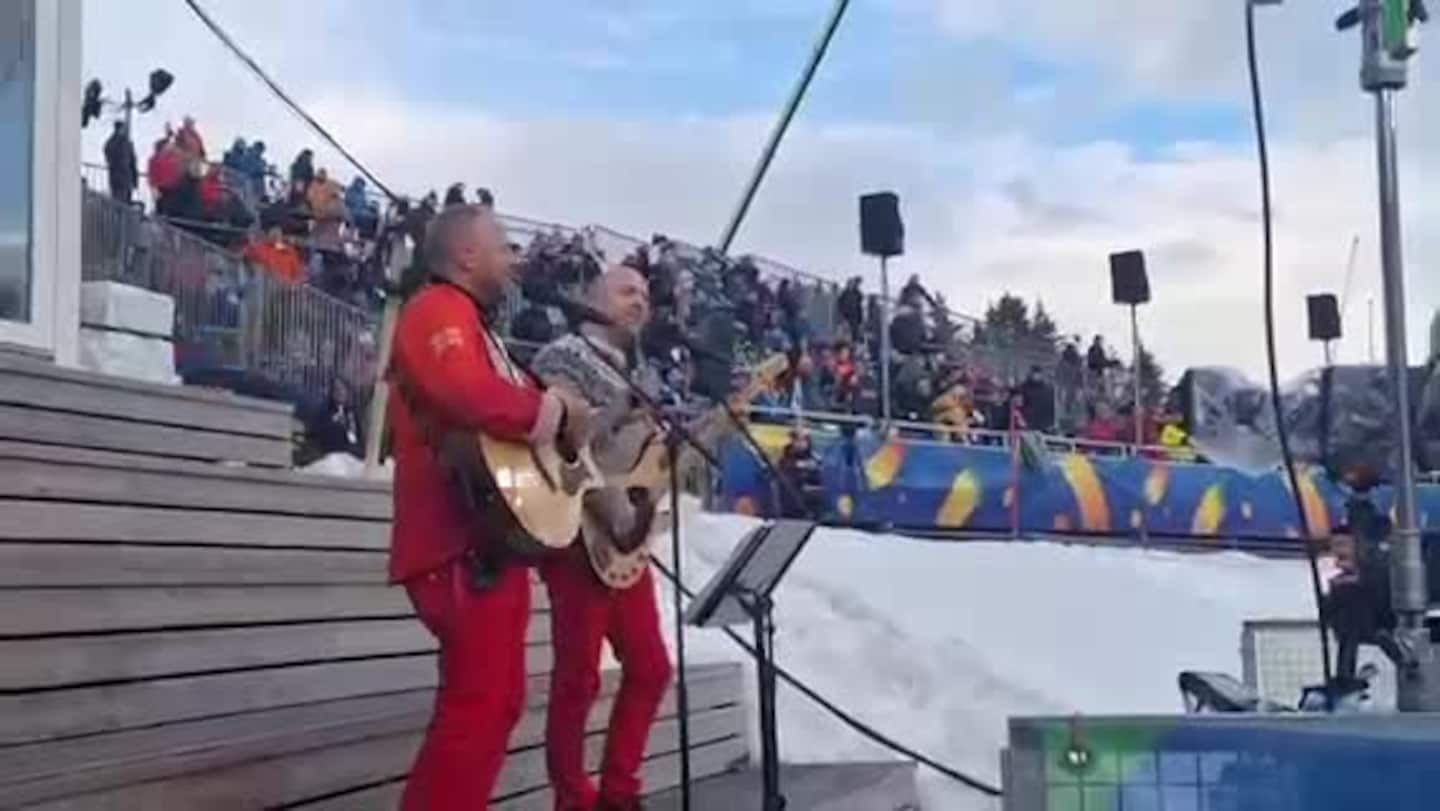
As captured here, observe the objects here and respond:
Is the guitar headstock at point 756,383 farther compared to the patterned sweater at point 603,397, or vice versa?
the guitar headstock at point 756,383

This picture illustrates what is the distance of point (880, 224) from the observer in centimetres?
1490

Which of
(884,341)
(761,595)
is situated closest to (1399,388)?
(761,595)

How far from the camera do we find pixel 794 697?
8.87 meters

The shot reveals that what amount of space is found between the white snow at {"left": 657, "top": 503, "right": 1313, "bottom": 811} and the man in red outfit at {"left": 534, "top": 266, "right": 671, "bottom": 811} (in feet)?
7.84

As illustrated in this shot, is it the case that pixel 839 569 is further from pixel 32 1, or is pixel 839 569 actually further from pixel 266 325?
pixel 32 1

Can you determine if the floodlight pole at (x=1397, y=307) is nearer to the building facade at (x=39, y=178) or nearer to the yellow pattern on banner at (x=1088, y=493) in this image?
the building facade at (x=39, y=178)

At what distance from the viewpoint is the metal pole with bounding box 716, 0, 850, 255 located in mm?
7855

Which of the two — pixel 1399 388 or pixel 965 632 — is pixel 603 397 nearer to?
pixel 1399 388

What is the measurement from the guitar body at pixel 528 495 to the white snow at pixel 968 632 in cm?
318

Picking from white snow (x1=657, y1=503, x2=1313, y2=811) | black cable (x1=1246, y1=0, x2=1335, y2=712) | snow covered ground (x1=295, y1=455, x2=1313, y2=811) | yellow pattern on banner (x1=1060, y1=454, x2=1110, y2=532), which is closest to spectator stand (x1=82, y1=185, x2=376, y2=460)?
snow covered ground (x1=295, y1=455, x2=1313, y2=811)

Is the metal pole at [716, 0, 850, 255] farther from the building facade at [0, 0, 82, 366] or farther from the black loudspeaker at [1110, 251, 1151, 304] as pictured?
the black loudspeaker at [1110, 251, 1151, 304]

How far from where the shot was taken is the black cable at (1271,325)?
4332 millimetres

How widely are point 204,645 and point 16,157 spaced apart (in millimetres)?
1899

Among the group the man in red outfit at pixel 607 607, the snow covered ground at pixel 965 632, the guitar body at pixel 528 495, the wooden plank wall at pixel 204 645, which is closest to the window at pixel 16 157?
the wooden plank wall at pixel 204 645
